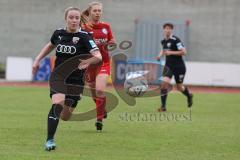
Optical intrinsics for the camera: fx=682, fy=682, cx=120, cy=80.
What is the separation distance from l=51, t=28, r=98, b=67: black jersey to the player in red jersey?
6.78ft

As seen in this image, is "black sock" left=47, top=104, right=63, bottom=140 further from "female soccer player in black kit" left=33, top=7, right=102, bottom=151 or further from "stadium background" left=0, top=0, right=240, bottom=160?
"stadium background" left=0, top=0, right=240, bottom=160

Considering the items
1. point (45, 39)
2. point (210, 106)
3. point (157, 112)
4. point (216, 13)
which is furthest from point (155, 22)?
point (157, 112)

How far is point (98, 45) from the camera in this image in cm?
1225

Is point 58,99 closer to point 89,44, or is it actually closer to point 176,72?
point 89,44

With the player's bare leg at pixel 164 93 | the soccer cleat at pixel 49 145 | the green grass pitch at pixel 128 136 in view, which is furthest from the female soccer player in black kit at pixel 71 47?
the player's bare leg at pixel 164 93

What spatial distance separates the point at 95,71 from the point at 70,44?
2.82 m

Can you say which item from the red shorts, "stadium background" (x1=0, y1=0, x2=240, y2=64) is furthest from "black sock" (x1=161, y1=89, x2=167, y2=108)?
"stadium background" (x1=0, y1=0, x2=240, y2=64)

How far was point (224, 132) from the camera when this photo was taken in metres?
12.2

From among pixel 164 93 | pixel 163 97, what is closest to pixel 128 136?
pixel 163 97

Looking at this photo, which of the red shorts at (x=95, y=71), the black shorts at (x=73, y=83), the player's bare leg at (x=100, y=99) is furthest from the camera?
the red shorts at (x=95, y=71)

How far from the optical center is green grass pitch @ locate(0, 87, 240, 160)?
905 cm

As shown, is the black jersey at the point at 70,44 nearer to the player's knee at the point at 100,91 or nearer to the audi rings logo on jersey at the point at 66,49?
the audi rings logo on jersey at the point at 66,49

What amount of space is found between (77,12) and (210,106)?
10347mm

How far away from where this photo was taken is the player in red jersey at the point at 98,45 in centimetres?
1195
